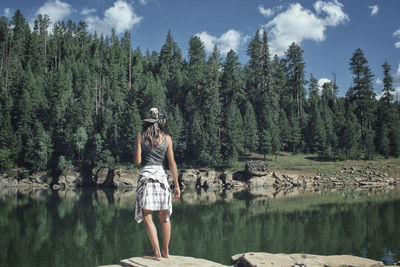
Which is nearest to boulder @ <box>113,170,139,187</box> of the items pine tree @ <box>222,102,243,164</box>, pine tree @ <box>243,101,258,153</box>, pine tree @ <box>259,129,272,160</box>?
pine tree @ <box>222,102,243,164</box>

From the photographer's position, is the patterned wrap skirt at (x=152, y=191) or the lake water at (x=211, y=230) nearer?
the patterned wrap skirt at (x=152, y=191)

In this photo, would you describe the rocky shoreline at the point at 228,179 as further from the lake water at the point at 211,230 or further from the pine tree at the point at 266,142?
the lake water at the point at 211,230

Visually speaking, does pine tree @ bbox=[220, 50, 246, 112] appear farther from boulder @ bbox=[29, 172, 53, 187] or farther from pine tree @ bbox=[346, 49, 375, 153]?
boulder @ bbox=[29, 172, 53, 187]

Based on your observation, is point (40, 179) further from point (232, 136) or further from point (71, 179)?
point (232, 136)

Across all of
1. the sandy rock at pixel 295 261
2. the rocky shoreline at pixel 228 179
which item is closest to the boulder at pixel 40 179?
the rocky shoreline at pixel 228 179

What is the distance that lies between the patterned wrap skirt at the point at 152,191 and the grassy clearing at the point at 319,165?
152 feet

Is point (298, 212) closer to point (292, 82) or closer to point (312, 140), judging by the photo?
point (312, 140)

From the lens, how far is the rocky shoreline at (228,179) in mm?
47000

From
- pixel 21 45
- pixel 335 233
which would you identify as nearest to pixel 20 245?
pixel 335 233

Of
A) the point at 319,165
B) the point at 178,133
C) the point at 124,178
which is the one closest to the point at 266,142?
the point at 319,165

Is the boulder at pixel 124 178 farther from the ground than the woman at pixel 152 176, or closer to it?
closer to it

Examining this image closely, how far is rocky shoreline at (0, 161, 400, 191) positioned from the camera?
47000 mm

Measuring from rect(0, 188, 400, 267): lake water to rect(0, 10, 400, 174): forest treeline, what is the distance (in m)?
23.1

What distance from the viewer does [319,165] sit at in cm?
5094
